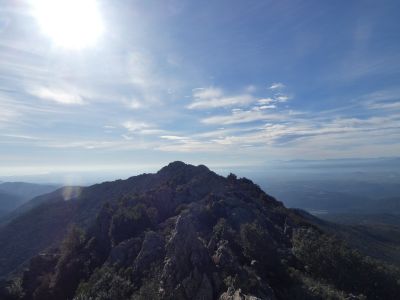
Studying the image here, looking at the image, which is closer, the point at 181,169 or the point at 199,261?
the point at 199,261

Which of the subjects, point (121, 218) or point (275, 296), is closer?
point (275, 296)

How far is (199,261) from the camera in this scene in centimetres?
3628

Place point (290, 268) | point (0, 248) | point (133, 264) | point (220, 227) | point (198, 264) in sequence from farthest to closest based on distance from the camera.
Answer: point (0, 248)
point (220, 227)
point (133, 264)
point (290, 268)
point (198, 264)

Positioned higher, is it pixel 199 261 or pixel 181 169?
pixel 181 169

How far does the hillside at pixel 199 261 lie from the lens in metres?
33.0

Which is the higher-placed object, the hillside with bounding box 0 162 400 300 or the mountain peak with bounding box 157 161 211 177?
the mountain peak with bounding box 157 161 211 177

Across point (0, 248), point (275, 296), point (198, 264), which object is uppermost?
point (198, 264)

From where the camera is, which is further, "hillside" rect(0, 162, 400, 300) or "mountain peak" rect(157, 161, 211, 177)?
Answer: "mountain peak" rect(157, 161, 211, 177)

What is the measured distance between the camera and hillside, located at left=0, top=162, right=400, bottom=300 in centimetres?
3299

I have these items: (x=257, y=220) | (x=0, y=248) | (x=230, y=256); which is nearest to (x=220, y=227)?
(x=257, y=220)

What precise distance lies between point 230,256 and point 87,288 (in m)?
17.7

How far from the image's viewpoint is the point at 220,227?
5084 cm

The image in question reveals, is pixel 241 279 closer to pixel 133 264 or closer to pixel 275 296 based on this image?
pixel 275 296

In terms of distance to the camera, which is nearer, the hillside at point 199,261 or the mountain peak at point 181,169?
the hillside at point 199,261
